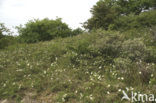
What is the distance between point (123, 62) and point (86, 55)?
1.61 meters

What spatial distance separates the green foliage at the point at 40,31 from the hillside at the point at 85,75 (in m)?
9.87

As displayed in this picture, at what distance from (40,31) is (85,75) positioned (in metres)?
13.2

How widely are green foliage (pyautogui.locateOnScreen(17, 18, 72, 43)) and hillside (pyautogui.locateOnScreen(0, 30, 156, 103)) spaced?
9866mm

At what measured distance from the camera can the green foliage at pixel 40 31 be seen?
1617 cm

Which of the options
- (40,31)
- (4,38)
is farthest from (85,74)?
(40,31)

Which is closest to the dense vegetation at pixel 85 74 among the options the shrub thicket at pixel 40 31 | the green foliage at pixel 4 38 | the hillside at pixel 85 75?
the hillside at pixel 85 75

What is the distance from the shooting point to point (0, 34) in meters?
10.4

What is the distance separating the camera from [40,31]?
16719mm

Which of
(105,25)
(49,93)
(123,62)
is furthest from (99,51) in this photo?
(105,25)

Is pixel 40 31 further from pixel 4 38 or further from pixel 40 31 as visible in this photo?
pixel 4 38

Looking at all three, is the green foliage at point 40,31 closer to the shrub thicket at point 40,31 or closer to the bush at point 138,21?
the shrub thicket at point 40,31

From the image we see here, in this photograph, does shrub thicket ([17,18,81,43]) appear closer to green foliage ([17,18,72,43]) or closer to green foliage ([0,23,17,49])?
green foliage ([17,18,72,43])

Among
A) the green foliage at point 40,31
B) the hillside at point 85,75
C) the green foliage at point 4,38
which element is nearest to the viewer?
the hillside at point 85,75

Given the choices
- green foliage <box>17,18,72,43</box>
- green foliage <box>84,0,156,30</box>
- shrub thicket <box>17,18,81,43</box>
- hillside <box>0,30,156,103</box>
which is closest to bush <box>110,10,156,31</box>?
green foliage <box>84,0,156,30</box>
